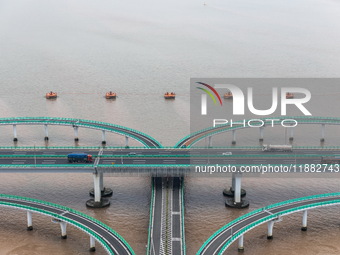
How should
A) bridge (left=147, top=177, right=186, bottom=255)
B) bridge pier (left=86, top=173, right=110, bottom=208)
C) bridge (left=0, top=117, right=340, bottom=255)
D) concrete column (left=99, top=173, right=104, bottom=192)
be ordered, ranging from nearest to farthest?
bridge (left=147, top=177, right=186, bottom=255), bridge (left=0, top=117, right=340, bottom=255), bridge pier (left=86, top=173, right=110, bottom=208), concrete column (left=99, top=173, right=104, bottom=192)

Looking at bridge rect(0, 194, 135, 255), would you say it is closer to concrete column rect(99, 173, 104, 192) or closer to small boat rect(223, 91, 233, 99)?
concrete column rect(99, 173, 104, 192)

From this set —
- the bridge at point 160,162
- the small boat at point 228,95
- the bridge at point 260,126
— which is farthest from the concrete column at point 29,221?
the small boat at point 228,95

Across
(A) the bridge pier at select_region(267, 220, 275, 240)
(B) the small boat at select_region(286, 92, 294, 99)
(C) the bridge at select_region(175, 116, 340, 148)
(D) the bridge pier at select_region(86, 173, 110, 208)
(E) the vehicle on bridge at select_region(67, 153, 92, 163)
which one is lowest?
(A) the bridge pier at select_region(267, 220, 275, 240)

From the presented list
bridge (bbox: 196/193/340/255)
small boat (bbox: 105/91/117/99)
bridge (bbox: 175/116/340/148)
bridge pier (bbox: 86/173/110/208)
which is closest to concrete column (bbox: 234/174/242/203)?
bridge (bbox: 196/193/340/255)

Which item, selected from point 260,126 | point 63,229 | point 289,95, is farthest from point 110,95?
point 63,229

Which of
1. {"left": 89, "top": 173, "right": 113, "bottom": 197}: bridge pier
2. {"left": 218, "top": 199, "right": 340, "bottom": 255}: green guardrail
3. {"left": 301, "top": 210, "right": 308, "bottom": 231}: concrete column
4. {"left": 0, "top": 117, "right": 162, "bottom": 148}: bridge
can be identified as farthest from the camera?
{"left": 0, "top": 117, "right": 162, "bottom": 148}: bridge

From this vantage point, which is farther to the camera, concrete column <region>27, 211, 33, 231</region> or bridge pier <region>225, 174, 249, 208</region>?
bridge pier <region>225, 174, 249, 208</region>

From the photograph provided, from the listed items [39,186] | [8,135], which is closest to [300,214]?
[39,186]
